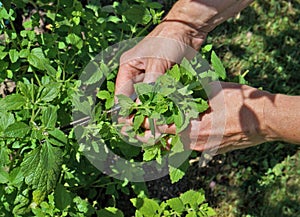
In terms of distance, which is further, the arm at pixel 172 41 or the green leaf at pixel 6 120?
the arm at pixel 172 41

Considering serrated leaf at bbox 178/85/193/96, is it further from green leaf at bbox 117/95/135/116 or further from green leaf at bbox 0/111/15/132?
green leaf at bbox 0/111/15/132

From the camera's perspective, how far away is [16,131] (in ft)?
5.07

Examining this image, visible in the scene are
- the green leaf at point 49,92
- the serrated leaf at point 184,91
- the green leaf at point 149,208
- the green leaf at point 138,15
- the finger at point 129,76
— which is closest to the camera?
the serrated leaf at point 184,91

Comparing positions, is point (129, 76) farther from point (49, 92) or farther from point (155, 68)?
point (49, 92)

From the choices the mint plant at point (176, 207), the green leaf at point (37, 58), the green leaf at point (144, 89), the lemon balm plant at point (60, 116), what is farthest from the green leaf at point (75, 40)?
the mint plant at point (176, 207)

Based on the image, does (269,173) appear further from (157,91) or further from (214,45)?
Result: (157,91)

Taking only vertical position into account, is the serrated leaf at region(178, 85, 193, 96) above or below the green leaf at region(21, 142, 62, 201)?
above

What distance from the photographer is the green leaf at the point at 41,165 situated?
1.57 m

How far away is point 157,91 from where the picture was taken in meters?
1.55

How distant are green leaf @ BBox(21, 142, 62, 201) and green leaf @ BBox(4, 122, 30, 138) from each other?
7 centimetres

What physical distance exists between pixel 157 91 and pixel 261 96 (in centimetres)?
38

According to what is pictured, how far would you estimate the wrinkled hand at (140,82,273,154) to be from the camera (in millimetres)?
1702

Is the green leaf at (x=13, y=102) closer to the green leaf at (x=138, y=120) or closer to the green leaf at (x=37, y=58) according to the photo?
the green leaf at (x=37, y=58)

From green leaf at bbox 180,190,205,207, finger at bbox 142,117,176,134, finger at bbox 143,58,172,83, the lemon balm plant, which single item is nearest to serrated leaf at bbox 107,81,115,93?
the lemon balm plant
